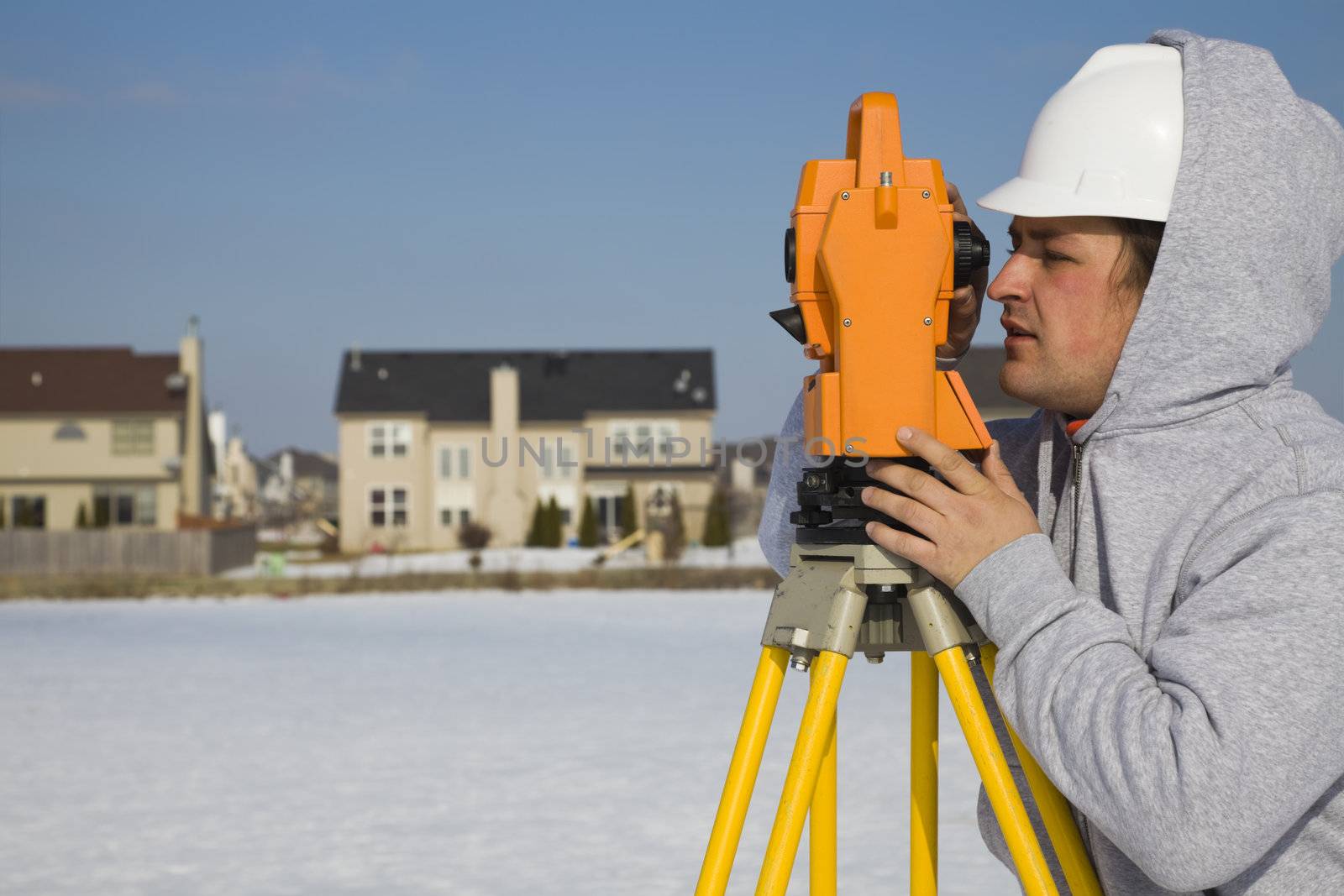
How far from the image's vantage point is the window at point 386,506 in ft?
111

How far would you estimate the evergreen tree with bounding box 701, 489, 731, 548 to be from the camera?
29406 millimetres

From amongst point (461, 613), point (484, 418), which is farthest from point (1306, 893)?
point (484, 418)

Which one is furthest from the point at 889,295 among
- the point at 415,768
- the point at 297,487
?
the point at 297,487

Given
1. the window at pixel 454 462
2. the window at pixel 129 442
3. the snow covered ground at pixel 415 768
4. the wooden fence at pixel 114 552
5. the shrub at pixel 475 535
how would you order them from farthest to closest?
the window at pixel 454 462, the window at pixel 129 442, the shrub at pixel 475 535, the wooden fence at pixel 114 552, the snow covered ground at pixel 415 768

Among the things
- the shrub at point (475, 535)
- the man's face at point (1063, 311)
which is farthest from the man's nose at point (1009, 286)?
the shrub at point (475, 535)

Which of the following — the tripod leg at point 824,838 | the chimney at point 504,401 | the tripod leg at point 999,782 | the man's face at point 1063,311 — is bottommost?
the tripod leg at point 824,838

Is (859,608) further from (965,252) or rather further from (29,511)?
(29,511)

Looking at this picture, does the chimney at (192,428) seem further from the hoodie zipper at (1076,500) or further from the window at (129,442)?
the hoodie zipper at (1076,500)

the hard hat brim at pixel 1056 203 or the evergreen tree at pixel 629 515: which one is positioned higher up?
the hard hat brim at pixel 1056 203

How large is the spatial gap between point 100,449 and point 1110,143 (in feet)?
118

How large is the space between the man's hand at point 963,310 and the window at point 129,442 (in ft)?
116

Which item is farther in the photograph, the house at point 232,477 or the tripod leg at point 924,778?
the house at point 232,477

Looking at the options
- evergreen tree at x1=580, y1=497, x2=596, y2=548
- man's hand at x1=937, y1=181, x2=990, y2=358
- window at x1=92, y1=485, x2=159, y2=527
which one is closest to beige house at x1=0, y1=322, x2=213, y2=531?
window at x1=92, y1=485, x2=159, y2=527

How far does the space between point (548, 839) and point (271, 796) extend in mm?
1647
